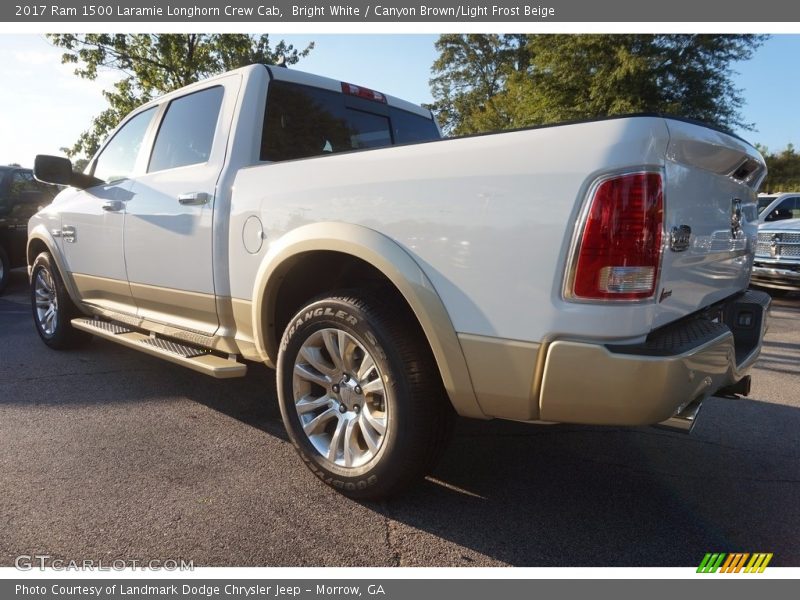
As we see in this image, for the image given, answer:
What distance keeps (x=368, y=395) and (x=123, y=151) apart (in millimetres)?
3079

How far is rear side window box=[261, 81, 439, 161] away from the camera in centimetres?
317

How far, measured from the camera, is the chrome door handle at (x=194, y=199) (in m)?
3.03

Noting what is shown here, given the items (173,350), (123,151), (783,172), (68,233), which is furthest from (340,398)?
(783,172)

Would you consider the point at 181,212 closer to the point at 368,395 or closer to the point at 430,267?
the point at 368,395

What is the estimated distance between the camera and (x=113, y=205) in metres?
3.81

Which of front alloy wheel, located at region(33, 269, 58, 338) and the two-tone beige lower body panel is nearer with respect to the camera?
the two-tone beige lower body panel

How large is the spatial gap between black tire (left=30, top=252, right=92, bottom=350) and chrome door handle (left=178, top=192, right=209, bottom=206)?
2.21m

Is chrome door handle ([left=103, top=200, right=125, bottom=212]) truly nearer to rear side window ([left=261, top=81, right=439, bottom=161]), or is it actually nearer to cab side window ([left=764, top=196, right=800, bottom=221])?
rear side window ([left=261, top=81, right=439, bottom=161])

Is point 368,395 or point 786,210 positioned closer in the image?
point 368,395

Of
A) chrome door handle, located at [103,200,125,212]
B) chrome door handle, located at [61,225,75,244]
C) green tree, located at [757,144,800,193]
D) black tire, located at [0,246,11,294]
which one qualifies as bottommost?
black tire, located at [0,246,11,294]

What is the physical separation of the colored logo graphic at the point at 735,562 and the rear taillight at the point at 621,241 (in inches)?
42.1

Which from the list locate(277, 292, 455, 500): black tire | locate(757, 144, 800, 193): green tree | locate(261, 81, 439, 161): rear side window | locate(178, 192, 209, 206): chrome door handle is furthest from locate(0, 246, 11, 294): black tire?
locate(757, 144, 800, 193): green tree

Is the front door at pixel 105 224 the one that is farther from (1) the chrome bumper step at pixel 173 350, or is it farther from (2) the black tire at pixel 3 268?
(2) the black tire at pixel 3 268
